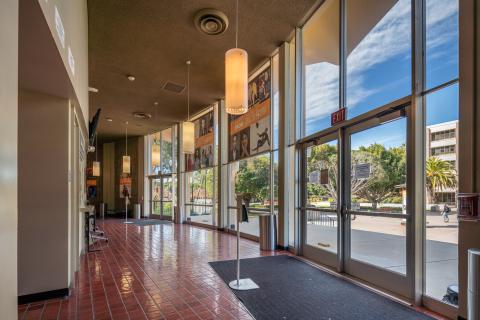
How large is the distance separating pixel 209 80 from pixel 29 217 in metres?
5.48

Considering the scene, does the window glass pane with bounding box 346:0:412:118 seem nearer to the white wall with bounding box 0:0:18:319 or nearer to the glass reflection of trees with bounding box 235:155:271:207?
the glass reflection of trees with bounding box 235:155:271:207

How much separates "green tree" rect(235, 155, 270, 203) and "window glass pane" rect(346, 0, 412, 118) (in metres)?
3.07

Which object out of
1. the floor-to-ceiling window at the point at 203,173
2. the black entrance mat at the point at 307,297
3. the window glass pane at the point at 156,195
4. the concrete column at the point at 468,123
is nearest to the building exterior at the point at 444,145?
the concrete column at the point at 468,123

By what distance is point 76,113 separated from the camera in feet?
15.1

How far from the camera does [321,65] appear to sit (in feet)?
17.9

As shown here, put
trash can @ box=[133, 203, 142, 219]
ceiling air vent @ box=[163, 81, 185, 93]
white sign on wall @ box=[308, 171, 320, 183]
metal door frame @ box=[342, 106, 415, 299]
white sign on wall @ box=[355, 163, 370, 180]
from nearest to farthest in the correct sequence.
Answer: metal door frame @ box=[342, 106, 415, 299]
white sign on wall @ box=[355, 163, 370, 180]
white sign on wall @ box=[308, 171, 320, 183]
ceiling air vent @ box=[163, 81, 185, 93]
trash can @ box=[133, 203, 142, 219]

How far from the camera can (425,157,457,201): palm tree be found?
316 centimetres

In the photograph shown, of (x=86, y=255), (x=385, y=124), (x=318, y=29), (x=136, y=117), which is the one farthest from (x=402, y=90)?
(x=136, y=117)

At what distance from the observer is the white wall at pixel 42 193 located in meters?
3.55

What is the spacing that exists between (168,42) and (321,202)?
14.4 ft

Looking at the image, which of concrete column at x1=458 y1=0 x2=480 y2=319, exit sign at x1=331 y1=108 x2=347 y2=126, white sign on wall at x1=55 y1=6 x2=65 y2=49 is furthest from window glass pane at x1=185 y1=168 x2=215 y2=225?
concrete column at x1=458 y1=0 x2=480 y2=319

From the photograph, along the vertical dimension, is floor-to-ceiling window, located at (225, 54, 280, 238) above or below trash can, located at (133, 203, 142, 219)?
above

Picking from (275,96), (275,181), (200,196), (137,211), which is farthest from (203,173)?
(137,211)

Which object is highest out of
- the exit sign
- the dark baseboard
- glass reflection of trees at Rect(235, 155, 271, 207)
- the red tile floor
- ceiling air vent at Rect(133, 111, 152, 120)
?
ceiling air vent at Rect(133, 111, 152, 120)
